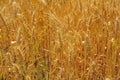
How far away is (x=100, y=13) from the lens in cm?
217

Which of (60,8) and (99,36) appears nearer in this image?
(99,36)

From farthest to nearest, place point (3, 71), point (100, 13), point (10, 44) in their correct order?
point (100, 13)
point (10, 44)
point (3, 71)

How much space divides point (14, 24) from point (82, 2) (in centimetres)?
52

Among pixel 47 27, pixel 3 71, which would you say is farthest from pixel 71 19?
pixel 3 71

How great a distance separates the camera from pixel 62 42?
1.66 metres

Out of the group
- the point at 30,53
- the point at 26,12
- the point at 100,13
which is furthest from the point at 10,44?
the point at 100,13

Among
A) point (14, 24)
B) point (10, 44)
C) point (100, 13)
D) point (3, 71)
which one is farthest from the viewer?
point (100, 13)

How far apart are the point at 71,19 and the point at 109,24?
9.7 inches

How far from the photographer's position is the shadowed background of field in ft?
5.45

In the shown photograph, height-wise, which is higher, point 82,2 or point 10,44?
point 82,2

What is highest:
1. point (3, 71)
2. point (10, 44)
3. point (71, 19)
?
point (71, 19)

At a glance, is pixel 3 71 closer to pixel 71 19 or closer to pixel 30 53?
pixel 30 53

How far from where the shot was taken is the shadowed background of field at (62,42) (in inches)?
65.4

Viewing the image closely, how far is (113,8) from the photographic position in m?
2.14
